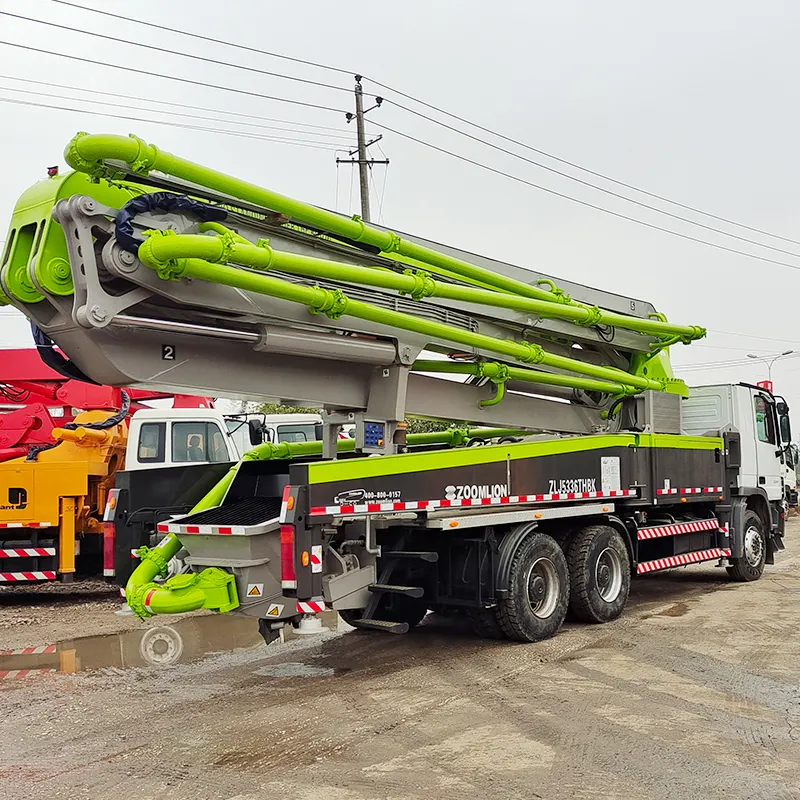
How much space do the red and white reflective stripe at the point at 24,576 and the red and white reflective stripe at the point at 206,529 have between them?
15.3 ft

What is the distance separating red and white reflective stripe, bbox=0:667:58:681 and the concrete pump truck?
4.82 feet

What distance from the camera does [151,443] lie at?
39.6 ft

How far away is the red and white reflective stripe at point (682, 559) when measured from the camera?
33.7ft

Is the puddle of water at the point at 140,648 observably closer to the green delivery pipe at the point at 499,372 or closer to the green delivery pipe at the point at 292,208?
the green delivery pipe at the point at 499,372

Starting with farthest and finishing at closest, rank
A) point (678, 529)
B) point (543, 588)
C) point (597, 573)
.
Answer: point (678, 529), point (597, 573), point (543, 588)

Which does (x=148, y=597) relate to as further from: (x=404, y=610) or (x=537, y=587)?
(x=537, y=587)

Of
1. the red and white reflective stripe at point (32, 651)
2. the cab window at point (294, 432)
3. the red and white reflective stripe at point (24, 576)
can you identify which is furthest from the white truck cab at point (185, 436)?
the red and white reflective stripe at point (32, 651)

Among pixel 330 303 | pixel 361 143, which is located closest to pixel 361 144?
pixel 361 143

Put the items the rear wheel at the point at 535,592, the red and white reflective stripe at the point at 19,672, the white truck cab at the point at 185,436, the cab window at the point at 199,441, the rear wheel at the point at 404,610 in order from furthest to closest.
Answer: the cab window at the point at 199,441 < the white truck cab at the point at 185,436 < the rear wheel at the point at 535,592 < the rear wheel at the point at 404,610 < the red and white reflective stripe at the point at 19,672

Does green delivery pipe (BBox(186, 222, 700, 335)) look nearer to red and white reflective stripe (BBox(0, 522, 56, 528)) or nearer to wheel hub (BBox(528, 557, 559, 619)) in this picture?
wheel hub (BBox(528, 557, 559, 619))

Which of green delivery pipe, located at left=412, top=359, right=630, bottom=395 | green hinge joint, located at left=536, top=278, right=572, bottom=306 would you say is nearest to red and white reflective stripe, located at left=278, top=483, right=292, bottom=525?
green delivery pipe, located at left=412, top=359, right=630, bottom=395

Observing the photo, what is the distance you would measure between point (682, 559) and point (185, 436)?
21.0 feet

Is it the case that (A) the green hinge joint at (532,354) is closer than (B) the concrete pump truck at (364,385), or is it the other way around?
(B) the concrete pump truck at (364,385)

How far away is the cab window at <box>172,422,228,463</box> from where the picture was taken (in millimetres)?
12156
